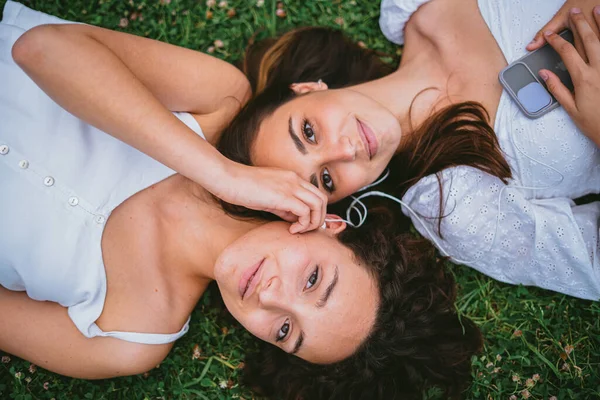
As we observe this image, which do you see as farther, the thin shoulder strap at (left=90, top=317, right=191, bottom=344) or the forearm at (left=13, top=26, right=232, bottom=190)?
the thin shoulder strap at (left=90, top=317, right=191, bottom=344)

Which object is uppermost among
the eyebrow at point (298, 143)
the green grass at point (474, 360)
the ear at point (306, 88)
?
the ear at point (306, 88)

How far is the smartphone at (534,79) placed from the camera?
9.86ft

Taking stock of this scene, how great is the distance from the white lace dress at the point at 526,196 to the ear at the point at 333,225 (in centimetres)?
66

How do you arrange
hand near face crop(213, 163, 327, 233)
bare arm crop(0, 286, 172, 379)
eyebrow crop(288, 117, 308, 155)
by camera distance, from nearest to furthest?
hand near face crop(213, 163, 327, 233) < eyebrow crop(288, 117, 308, 155) < bare arm crop(0, 286, 172, 379)

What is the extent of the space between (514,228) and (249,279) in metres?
1.62

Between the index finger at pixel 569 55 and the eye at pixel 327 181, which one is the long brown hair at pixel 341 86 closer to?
the eye at pixel 327 181

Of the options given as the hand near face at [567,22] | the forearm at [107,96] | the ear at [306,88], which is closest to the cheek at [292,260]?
the forearm at [107,96]

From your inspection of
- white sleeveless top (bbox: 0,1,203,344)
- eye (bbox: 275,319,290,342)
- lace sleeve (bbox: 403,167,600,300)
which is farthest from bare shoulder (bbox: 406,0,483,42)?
eye (bbox: 275,319,290,342)

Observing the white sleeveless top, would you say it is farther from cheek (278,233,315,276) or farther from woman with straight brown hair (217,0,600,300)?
cheek (278,233,315,276)

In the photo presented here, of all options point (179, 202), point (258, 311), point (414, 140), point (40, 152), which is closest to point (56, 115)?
point (40, 152)

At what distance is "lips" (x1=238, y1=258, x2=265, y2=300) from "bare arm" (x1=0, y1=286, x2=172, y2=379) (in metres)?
0.85

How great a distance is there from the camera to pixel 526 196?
3.23m

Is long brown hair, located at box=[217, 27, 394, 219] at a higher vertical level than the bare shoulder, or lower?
lower

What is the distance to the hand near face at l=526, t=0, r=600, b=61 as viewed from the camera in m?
2.95
